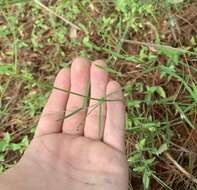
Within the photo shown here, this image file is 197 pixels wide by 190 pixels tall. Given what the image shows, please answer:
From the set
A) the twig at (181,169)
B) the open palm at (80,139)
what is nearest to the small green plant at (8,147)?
the open palm at (80,139)

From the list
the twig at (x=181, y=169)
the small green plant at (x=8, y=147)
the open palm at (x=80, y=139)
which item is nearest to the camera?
the open palm at (x=80, y=139)

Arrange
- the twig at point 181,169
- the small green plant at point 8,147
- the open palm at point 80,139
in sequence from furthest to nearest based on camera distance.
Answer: the small green plant at point 8,147 < the twig at point 181,169 < the open palm at point 80,139

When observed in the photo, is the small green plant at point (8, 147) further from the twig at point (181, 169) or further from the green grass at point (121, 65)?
the twig at point (181, 169)

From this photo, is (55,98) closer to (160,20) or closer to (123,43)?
(123,43)

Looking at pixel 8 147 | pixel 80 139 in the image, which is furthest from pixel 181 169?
pixel 8 147

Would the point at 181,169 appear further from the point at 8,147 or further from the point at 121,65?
the point at 8,147

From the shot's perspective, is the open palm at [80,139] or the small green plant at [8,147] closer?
the open palm at [80,139]
